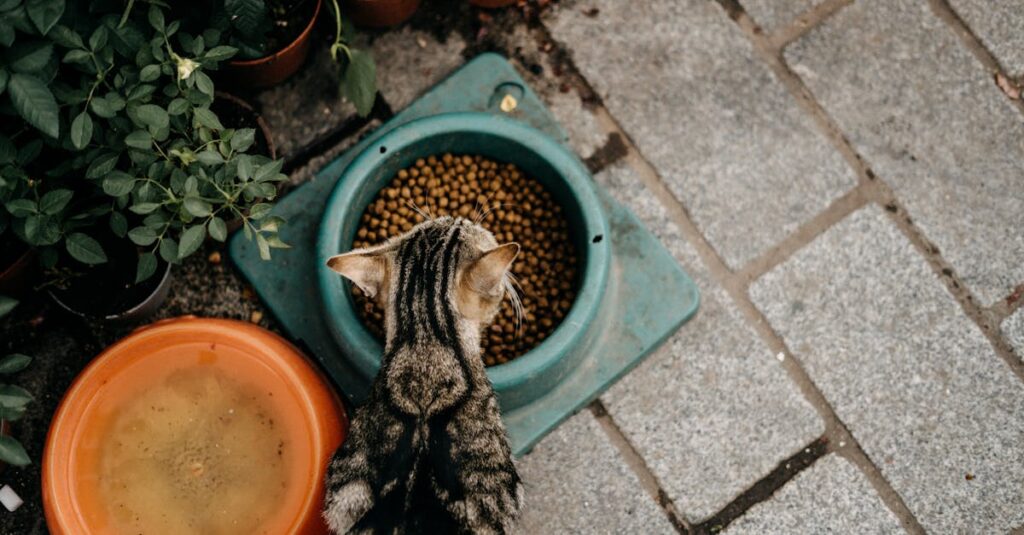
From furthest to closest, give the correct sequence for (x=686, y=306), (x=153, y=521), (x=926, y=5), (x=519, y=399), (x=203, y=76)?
(x=926, y=5) → (x=686, y=306) → (x=519, y=399) → (x=153, y=521) → (x=203, y=76)

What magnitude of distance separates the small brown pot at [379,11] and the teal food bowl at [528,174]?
0.43 metres

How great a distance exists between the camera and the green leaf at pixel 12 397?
5.03 feet

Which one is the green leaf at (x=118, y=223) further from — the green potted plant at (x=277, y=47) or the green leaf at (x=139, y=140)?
the green potted plant at (x=277, y=47)

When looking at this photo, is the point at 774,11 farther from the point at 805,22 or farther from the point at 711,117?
the point at 711,117

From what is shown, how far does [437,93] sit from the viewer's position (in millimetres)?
2453

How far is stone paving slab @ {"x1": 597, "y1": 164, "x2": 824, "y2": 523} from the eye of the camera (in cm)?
232

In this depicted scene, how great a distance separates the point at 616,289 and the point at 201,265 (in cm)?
126

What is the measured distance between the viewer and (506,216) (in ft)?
7.41

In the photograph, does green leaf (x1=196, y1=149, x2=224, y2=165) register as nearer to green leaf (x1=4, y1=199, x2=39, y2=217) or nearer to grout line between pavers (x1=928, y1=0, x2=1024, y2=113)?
green leaf (x1=4, y1=199, x2=39, y2=217)

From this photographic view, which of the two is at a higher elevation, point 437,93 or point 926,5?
point 926,5

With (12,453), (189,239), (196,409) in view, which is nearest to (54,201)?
(189,239)

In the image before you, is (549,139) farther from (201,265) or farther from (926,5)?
(926,5)

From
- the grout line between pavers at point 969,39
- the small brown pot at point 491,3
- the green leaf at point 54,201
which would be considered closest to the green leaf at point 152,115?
the green leaf at point 54,201

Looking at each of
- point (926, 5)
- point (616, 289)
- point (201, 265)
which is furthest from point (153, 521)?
point (926, 5)
